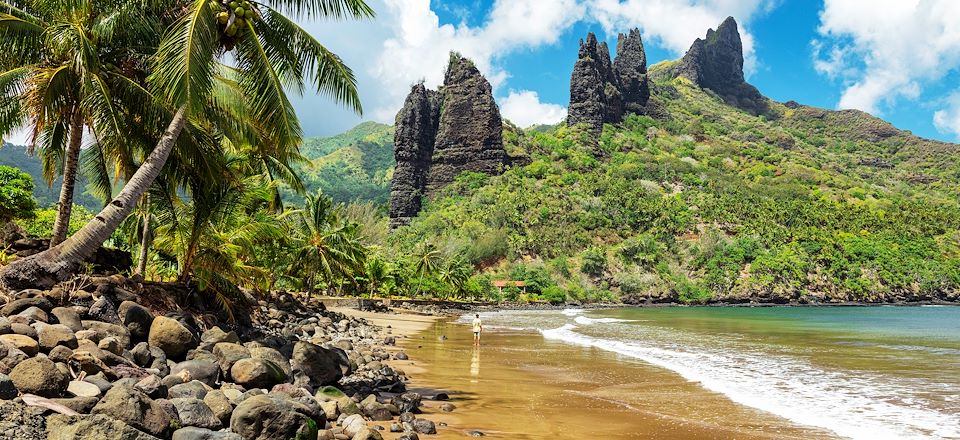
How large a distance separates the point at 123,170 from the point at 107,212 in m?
3.55

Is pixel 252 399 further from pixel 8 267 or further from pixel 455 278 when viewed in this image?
pixel 455 278

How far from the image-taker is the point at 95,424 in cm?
476

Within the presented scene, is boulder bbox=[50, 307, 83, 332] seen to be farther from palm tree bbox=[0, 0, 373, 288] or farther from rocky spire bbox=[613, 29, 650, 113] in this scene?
rocky spire bbox=[613, 29, 650, 113]

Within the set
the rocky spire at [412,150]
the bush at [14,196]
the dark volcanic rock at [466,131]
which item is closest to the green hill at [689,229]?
the dark volcanic rock at [466,131]

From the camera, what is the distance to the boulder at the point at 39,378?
5.36 metres

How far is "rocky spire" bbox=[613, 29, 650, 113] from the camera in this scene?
170 meters

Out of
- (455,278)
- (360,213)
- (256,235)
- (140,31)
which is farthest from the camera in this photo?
(360,213)

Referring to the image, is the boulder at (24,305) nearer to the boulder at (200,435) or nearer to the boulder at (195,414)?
the boulder at (195,414)

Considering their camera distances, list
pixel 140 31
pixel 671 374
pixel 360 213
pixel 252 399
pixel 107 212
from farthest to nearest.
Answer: pixel 360 213 → pixel 671 374 → pixel 140 31 → pixel 107 212 → pixel 252 399

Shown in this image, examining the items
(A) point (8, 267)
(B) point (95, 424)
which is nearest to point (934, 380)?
(B) point (95, 424)

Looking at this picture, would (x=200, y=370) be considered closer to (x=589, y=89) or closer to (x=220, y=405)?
(x=220, y=405)

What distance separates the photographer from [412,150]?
13612cm

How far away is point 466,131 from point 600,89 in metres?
42.0

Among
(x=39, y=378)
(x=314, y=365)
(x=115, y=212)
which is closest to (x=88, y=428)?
(x=39, y=378)
